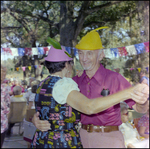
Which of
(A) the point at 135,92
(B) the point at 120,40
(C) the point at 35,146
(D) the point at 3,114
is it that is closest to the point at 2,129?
(D) the point at 3,114

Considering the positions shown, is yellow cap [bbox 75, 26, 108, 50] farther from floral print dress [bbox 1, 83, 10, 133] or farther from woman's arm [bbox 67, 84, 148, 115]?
floral print dress [bbox 1, 83, 10, 133]

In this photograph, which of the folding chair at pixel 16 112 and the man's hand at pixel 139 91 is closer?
the man's hand at pixel 139 91

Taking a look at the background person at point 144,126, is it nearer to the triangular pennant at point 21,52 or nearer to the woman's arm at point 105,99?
the woman's arm at point 105,99

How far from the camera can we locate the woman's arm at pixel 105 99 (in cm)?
145

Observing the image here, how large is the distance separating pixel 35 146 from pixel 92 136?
606 millimetres

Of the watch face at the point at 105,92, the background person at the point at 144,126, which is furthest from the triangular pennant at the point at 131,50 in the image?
the watch face at the point at 105,92

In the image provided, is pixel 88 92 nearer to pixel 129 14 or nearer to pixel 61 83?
pixel 61 83

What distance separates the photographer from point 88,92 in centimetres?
258

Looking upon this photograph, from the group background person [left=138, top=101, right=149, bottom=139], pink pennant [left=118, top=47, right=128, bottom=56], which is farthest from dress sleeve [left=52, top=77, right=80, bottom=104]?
pink pennant [left=118, top=47, right=128, bottom=56]

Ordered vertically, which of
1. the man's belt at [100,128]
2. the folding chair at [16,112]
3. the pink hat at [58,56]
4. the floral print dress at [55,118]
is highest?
the pink hat at [58,56]

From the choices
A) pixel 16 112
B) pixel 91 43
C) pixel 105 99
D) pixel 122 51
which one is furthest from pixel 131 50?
pixel 105 99

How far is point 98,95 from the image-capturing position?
2.53 metres

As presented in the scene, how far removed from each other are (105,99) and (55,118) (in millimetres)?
591

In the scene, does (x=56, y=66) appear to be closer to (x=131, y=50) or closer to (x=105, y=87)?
(x=105, y=87)
